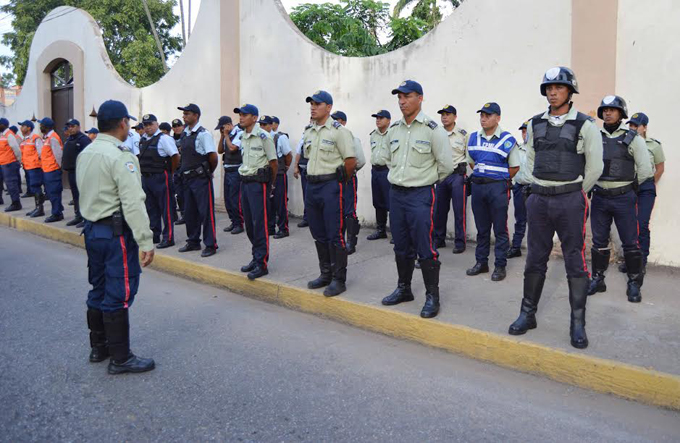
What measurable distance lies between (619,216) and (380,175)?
11.5 feet

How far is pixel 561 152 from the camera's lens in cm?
402

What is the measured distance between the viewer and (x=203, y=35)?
11797 millimetres

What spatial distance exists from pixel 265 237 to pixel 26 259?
4.05 m

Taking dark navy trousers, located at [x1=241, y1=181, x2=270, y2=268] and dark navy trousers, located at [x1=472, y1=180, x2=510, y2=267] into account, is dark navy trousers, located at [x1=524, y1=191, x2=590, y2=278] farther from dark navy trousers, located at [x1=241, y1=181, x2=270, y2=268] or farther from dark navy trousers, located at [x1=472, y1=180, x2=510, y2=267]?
dark navy trousers, located at [x1=241, y1=181, x2=270, y2=268]

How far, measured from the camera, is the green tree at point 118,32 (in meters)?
25.3

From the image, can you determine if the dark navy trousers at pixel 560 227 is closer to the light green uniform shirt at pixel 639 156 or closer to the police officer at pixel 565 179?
the police officer at pixel 565 179

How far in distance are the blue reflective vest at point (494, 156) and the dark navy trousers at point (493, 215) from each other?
4.1 inches

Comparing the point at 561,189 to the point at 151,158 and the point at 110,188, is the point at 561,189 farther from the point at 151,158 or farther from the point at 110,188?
the point at 151,158

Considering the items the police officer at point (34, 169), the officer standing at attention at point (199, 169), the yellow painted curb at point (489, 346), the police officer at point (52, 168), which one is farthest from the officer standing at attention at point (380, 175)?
the police officer at point (34, 169)

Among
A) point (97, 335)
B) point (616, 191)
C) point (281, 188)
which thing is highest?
point (616, 191)

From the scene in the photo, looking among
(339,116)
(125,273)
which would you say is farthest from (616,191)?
(339,116)

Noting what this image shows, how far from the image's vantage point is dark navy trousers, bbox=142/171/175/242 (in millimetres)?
7996

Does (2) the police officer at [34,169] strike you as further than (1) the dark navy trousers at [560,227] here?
Yes

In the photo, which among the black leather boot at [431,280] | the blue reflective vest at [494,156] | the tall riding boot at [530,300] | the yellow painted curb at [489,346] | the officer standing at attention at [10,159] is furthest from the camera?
the officer standing at attention at [10,159]
